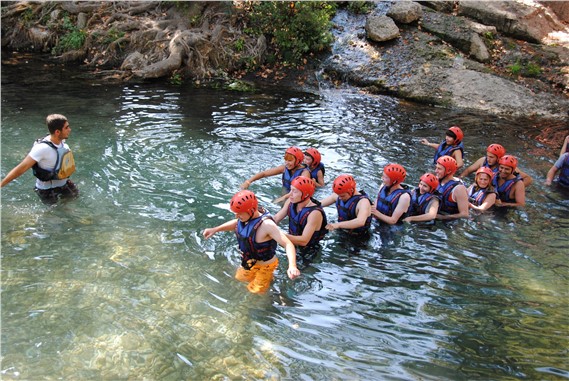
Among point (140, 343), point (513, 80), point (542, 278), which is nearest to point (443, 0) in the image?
point (513, 80)

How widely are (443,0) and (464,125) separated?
8644 millimetres

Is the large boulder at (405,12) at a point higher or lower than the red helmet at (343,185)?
higher

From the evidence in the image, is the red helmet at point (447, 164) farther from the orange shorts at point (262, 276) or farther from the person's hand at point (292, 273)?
the person's hand at point (292, 273)

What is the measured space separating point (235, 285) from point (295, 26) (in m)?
14.9

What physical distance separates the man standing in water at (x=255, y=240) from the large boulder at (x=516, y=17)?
58.0 ft

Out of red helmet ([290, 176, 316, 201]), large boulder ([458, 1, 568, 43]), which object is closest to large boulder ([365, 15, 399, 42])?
large boulder ([458, 1, 568, 43])

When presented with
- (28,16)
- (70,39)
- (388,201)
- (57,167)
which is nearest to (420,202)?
(388,201)

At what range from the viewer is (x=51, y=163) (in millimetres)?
9164

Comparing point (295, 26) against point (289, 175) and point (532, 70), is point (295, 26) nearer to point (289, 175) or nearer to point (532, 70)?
point (532, 70)

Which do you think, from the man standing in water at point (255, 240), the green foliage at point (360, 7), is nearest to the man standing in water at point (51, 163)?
the man standing in water at point (255, 240)

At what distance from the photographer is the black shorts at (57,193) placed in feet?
31.7

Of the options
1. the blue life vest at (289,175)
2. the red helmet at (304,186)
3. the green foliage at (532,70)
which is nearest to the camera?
the red helmet at (304,186)

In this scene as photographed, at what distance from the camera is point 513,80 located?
1905cm

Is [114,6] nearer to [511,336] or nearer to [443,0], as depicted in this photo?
[443,0]
